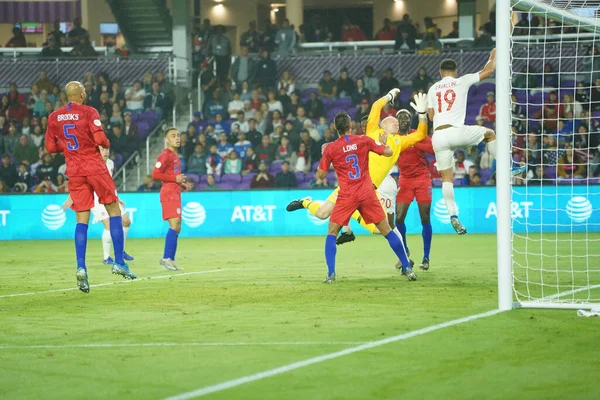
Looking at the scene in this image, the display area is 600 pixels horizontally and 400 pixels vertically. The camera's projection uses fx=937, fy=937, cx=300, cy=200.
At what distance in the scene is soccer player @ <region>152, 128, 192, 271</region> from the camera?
1322 centimetres

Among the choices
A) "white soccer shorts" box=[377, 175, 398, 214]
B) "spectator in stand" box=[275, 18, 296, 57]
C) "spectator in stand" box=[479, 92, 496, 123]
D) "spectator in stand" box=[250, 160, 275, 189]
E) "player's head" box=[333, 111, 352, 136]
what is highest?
"spectator in stand" box=[275, 18, 296, 57]

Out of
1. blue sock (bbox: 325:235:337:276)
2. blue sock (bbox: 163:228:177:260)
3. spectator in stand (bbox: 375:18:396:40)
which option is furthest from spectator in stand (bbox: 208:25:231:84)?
blue sock (bbox: 325:235:337:276)

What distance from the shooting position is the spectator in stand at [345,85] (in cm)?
2641

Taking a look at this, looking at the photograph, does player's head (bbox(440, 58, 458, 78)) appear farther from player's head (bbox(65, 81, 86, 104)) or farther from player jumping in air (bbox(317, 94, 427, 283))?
player's head (bbox(65, 81, 86, 104))

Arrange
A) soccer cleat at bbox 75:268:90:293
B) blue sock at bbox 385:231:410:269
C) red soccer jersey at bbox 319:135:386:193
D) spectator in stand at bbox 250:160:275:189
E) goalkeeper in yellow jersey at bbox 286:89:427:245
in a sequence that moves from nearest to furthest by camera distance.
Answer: soccer cleat at bbox 75:268:90:293 → red soccer jersey at bbox 319:135:386:193 → blue sock at bbox 385:231:410:269 → goalkeeper in yellow jersey at bbox 286:89:427:245 → spectator in stand at bbox 250:160:275:189

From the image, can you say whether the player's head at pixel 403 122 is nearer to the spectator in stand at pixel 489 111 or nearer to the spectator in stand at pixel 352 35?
the spectator in stand at pixel 489 111

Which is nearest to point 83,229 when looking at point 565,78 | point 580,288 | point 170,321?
point 170,321

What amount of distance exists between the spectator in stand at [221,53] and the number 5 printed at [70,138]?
694 inches

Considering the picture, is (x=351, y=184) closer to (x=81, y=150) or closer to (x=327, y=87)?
(x=81, y=150)

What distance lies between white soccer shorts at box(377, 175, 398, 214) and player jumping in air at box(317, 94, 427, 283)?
227 cm

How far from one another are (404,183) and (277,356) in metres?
6.98

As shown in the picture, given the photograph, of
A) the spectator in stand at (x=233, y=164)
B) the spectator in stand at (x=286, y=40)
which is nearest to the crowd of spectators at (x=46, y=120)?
the spectator in stand at (x=233, y=164)

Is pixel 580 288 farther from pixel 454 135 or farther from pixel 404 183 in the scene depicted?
pixel 404 183

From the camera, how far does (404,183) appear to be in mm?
12805
